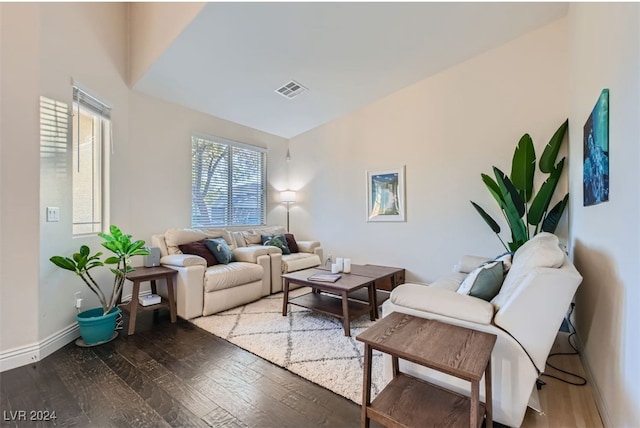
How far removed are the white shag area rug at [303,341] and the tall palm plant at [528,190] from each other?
6.22ft

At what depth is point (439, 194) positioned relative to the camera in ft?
12.9

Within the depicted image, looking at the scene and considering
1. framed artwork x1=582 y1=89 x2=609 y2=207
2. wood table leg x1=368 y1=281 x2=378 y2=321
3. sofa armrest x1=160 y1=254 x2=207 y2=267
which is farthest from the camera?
sofa armrest x1=160 y1=254 x2=207 y2=267

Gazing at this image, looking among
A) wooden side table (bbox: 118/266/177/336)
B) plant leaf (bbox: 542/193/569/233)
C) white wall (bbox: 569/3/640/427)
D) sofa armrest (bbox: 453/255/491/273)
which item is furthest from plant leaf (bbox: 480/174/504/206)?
wooden side table (bbox: 118/266/177/336)

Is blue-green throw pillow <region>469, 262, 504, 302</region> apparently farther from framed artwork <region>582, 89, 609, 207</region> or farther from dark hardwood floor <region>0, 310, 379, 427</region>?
dark hardwood floor <region>0, 310, 379, 427</region>

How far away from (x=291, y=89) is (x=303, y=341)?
10.3 feet

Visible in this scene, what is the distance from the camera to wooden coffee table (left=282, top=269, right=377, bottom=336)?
2.65 metres

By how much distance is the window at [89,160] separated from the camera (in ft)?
8.90

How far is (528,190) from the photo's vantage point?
316cm

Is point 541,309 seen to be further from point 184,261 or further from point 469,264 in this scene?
point 184,261

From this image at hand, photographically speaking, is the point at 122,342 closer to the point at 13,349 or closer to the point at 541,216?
the point at 13,349

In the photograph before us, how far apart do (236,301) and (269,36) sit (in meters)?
2.86

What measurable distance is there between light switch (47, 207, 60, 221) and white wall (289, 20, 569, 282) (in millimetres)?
3541

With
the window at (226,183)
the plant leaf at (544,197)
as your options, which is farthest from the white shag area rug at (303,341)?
the plant leaf at (544,197)

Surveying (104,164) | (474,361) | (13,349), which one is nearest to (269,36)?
(104,164)
